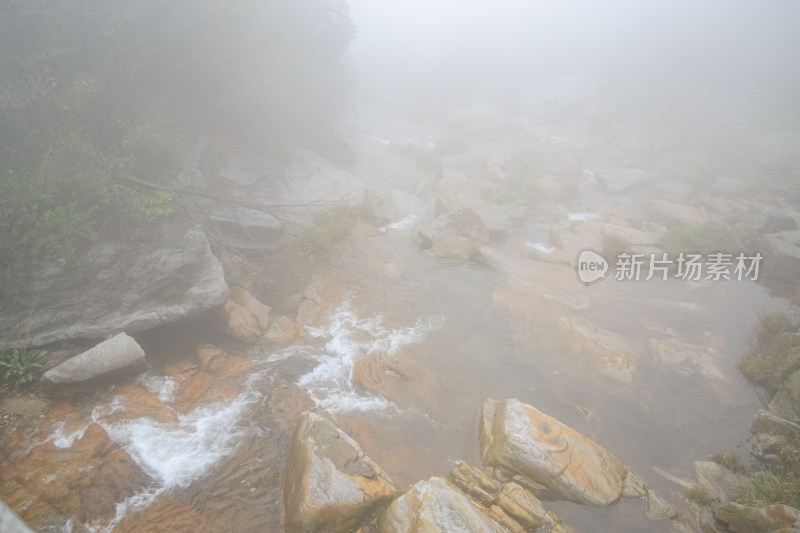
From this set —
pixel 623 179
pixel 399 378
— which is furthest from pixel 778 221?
pixel 399 378

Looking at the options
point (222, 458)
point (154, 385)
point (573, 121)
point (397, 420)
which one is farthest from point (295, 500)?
point (573, 121)

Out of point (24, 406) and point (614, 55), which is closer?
point (24, 406)

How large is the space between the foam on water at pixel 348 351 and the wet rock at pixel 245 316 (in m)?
1.30

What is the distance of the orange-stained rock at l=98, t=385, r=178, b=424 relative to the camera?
7.14 meters

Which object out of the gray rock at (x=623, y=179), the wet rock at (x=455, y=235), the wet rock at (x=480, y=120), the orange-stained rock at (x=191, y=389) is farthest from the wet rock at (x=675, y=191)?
the orange-stained rock at (x=191, y=389)

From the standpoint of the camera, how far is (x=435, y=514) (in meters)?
5.20

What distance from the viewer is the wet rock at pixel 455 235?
1505cm

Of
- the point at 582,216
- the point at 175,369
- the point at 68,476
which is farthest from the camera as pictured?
the point at 582,216

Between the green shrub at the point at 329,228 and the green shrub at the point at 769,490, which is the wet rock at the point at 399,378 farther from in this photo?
the green shrub at the point at 769,490

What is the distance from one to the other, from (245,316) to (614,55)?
55.2 metres

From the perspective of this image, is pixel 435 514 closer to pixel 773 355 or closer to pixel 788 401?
pixel 788 401

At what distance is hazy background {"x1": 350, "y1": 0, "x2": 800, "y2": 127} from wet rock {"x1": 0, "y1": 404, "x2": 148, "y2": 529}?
140 feet

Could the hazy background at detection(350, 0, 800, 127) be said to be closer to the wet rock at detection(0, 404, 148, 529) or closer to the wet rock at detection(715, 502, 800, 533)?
the wet rock at detection(715, 502, 800, 533)

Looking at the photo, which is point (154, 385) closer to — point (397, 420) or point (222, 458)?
point (222, 458)
